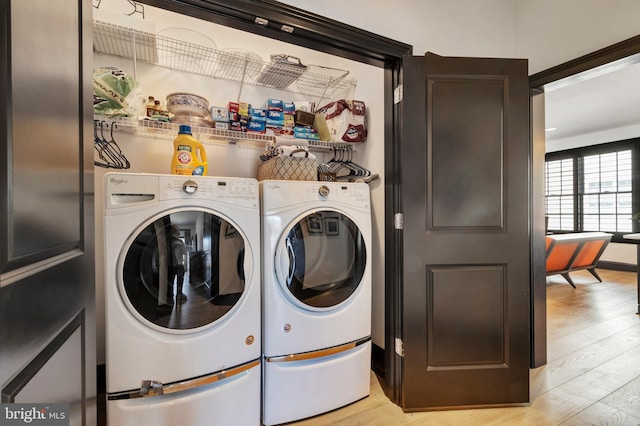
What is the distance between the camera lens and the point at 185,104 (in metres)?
1.78

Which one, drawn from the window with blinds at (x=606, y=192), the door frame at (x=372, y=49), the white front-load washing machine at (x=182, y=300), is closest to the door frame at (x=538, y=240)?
A: the door frame at (x=372, y=49)

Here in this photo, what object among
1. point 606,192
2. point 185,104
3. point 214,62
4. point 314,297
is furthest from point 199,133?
point 606,192

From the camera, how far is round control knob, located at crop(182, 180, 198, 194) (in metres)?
1.32

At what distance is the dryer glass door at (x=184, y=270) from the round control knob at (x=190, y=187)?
92 millimetres

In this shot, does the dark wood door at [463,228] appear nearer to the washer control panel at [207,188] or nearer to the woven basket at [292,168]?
the woven basket at [292,168]

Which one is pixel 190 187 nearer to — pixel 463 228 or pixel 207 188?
pixel 207 188

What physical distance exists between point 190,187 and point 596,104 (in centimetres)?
559

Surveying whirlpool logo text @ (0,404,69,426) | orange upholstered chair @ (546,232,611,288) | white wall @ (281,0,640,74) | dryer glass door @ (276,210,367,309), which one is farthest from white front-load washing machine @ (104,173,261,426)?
orange upholstered chair @ (546,232,611,288)

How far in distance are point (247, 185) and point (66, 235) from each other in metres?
0.85

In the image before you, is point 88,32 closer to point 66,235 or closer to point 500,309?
point 66,235

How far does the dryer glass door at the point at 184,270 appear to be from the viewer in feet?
4.12

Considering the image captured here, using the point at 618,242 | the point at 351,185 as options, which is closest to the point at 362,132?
the point at 351,185

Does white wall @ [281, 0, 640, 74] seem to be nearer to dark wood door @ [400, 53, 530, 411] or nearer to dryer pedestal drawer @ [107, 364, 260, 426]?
dark wood door @ [400, 53, 530, 411]

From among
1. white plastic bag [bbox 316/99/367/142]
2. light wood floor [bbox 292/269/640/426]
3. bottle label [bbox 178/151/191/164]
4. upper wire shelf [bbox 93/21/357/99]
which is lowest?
light wood floor [bbox 292/269/640/426]
